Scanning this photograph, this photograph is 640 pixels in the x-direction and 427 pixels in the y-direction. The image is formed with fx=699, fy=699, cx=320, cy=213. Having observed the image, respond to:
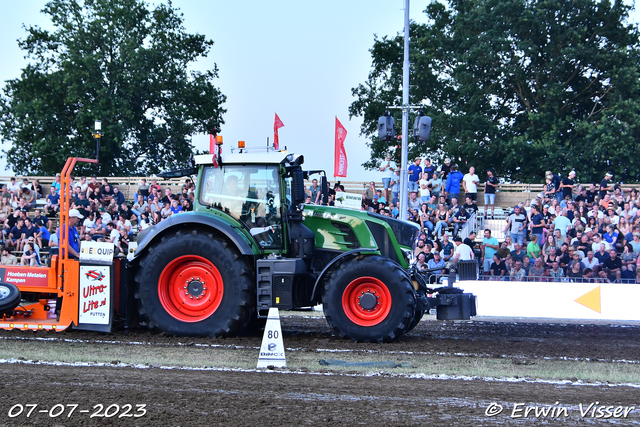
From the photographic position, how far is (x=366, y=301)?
919 centimetres

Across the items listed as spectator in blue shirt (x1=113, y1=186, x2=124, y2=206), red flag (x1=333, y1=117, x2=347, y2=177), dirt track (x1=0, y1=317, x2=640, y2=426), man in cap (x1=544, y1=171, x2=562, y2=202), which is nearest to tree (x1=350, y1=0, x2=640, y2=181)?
man in cap (x1=544, y1=171, x2=562, y2=202)

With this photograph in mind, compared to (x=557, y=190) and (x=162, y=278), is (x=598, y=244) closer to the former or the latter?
(x=557, y=190)

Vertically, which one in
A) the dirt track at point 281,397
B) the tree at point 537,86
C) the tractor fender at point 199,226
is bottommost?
the dirt track at point 281,397

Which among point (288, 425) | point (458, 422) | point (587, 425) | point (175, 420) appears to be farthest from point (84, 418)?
point (587, 425)

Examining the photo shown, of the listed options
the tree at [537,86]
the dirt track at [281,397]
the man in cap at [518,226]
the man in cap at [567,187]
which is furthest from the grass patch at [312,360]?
the tree at [537,86]

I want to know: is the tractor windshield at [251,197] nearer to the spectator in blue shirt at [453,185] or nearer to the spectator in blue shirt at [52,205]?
the spectator in blue shirt at [453,185]

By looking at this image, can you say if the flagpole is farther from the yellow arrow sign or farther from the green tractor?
the green tractor

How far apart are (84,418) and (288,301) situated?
13.4 ft

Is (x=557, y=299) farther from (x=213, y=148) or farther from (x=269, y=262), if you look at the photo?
(x=213, y=148)

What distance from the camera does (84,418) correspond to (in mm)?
5488

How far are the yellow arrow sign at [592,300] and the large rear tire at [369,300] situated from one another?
224 inches

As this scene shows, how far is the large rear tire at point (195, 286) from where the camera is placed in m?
9.30

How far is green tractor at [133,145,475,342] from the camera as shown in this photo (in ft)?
30.3

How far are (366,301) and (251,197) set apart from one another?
2.14 m
